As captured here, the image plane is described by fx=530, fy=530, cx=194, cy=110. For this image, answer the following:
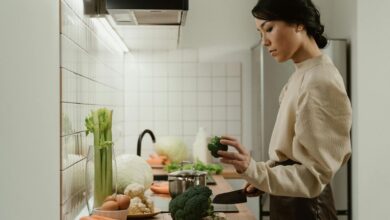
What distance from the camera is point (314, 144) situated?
5.13 ft

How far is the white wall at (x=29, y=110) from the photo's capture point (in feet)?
3.41

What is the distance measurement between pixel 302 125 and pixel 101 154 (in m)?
0.75

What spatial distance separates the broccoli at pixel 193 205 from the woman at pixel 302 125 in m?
0.19

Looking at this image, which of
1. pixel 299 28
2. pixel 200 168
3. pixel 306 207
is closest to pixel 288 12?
pixel 299 28

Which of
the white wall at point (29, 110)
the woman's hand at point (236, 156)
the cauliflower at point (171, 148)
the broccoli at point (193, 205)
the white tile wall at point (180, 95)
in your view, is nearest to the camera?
the white wall at point (29, 110)

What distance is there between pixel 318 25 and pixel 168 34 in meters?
1.38

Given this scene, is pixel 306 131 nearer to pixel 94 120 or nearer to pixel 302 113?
pixel 302 113

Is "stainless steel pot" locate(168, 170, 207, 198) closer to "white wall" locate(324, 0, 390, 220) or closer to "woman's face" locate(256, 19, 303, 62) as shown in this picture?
"woman's face" locate(256, 19, 303, 62)

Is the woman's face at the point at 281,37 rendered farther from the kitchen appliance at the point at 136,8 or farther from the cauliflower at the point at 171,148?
the cauliflower at the point at 171,148

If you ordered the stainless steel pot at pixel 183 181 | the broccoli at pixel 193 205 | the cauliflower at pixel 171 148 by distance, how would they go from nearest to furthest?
the broccoli at pixel 193 205, the stainless steel pot at pixel 183 181, the cauliflower at pixel 171 148

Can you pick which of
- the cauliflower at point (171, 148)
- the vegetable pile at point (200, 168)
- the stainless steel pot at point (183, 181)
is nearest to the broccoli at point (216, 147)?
the stainless steel pot at point (183, 181)

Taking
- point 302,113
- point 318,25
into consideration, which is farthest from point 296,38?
point 302,113

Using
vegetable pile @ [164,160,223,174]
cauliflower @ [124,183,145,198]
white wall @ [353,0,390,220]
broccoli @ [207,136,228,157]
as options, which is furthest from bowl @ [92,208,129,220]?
white wall @ [353,0,390,220]

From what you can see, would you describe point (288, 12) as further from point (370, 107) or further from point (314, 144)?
point (370, 107)
